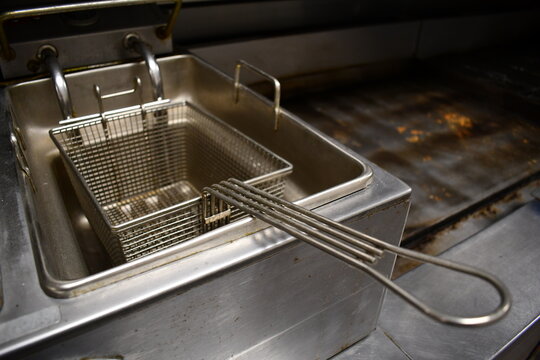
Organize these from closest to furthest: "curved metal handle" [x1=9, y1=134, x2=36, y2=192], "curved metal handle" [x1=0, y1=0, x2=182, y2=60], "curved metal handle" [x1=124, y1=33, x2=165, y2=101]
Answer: "curved metal handle" [x1=9, y1=134, x2=36, y2=192] → "curved metal handle" [x1=0, y1=0, x2=182, y2=60] → "curved metal handle" [x1=124, y1=33, x2=165, y2=101]

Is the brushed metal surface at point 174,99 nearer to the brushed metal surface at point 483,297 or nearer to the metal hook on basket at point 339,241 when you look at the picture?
the metal hook on basket at point 339,241

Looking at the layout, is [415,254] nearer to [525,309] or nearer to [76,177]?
[76,177]

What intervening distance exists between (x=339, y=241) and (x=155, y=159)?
0.84m

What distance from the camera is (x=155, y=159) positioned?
4.44 ft

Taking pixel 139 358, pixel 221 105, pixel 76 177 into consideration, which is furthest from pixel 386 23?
pixel 139 358

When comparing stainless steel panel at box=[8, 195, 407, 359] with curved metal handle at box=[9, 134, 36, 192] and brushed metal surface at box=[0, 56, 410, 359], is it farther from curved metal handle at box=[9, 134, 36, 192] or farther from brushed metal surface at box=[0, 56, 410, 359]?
curved metal handle at box=[9, 134, 36, 192]

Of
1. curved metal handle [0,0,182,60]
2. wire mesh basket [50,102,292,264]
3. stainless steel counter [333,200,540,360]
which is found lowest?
stainless steel counter [333,200,540,360]

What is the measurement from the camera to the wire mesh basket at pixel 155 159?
1114 mm

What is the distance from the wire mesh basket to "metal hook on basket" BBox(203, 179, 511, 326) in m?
0.19

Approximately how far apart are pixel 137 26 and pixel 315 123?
0.95 meters

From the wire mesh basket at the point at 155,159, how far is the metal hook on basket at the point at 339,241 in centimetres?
19

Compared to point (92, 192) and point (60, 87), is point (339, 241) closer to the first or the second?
point (92, 192)

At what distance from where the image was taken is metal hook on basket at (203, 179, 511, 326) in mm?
491

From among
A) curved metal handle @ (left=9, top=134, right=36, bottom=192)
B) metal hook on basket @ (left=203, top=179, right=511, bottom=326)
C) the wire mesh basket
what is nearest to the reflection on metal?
the wire mesh basket
